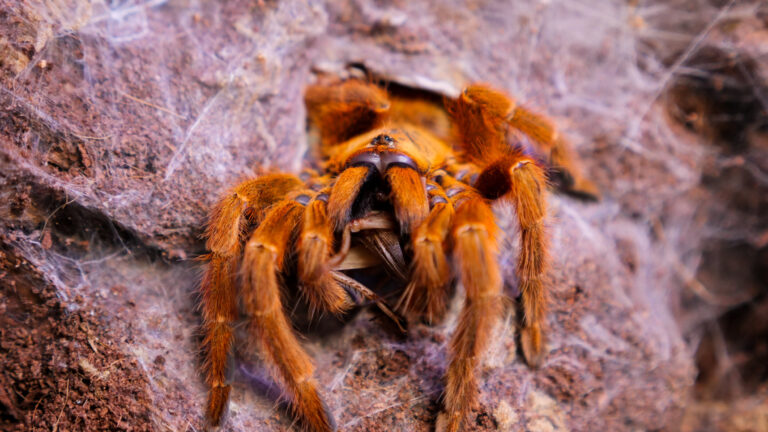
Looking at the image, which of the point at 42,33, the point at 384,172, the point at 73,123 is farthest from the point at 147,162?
the point at 384,172

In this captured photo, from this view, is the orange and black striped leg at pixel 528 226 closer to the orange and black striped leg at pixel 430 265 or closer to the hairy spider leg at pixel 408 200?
the orange and black striped leg at pixel 430 265

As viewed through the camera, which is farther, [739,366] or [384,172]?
[739,366]

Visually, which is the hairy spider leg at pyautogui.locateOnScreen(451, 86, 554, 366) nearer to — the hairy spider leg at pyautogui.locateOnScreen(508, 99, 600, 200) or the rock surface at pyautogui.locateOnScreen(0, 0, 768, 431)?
the hairy spider leg at pyautogui.locateOnScreen(508, 99, 600, 200)

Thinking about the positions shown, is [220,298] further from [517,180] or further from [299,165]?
[517,180]

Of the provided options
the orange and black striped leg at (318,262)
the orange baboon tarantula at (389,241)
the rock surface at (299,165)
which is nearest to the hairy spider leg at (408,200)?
the orange baboon tarantula at (389,241)

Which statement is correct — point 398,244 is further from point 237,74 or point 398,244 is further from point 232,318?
point 237,74

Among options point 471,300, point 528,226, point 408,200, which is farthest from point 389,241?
point 528,226
